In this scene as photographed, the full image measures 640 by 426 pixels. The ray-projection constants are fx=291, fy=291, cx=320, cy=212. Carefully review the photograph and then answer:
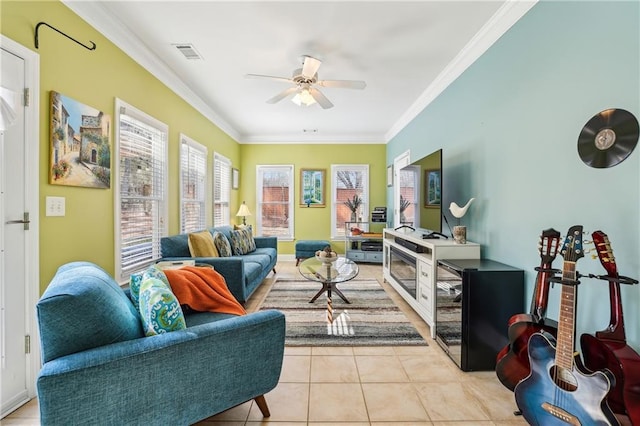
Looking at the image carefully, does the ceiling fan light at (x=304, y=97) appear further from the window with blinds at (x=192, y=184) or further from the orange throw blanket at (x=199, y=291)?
the orange throw blanket at (x=199, y=291)

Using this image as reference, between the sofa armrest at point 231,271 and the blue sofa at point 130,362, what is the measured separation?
61.9 inches

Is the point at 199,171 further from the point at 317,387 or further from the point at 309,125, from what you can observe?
the point at 317,387

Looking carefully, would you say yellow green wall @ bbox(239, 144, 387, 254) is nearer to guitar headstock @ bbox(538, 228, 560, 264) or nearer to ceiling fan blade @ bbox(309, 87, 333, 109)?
ceiling fan blade @ bbox(309, 87, 333, 109)

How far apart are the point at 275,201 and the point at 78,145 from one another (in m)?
4.37

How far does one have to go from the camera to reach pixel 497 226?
94.1 inches

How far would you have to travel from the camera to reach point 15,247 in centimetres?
167

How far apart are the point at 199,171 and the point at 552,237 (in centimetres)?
419

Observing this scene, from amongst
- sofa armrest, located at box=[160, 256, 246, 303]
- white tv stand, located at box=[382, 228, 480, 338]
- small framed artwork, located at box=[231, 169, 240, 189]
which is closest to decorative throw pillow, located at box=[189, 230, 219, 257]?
sofa armrest, located at box=[160, 256, 246, 303]

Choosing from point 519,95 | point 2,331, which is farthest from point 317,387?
point 519,95

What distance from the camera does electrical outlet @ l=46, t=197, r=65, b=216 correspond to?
1.87m

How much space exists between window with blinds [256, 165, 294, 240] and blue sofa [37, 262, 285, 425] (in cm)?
490

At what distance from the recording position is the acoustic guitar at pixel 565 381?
3.94 feet

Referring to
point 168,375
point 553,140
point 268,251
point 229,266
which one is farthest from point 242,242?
point 553,140

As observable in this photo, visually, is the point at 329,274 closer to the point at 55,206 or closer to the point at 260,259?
the point at 260,259
